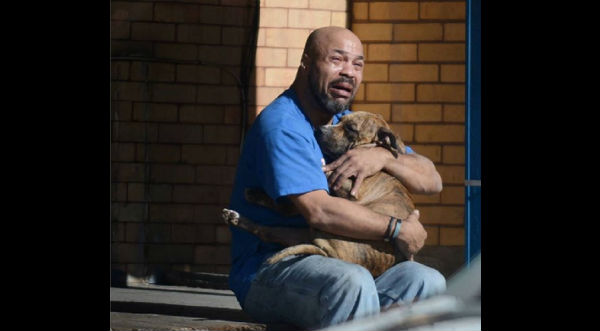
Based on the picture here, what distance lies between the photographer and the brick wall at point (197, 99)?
389 centimetres

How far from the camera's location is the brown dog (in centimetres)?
357

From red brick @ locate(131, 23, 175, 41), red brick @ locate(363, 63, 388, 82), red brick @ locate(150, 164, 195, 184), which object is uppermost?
red brick @ locate(131, 23, 175, 41)

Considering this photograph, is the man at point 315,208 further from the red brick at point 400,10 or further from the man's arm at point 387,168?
the red brick at point 400,10

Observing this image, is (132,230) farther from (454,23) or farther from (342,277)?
(454,23)

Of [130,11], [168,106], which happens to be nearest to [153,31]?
[130,11]

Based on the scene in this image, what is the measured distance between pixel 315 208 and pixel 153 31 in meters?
1.11

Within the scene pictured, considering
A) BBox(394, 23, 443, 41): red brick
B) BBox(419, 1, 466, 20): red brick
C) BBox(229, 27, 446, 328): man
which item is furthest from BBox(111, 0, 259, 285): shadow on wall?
BBox(419, 1, 466, 20): red brick

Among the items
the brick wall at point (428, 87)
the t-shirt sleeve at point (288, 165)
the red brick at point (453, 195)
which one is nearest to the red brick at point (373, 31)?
the brick wall at point (428, 87)

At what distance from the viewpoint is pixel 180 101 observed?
12.9 ft

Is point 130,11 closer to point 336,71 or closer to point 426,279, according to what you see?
point 336,71

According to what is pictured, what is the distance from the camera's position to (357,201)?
361 cm

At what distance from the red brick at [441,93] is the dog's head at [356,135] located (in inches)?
10.6

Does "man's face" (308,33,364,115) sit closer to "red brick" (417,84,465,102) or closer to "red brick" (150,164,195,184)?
"red brick" (417,84,465,102)
